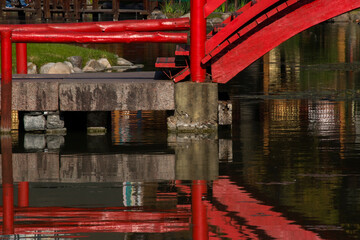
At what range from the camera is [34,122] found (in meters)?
13.0

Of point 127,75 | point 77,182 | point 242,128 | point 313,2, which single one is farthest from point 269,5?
point 77,182

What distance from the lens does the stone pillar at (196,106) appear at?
12641 millimetres

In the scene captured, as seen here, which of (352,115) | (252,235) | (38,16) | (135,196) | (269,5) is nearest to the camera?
(252,235)

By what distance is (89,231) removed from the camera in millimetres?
6938

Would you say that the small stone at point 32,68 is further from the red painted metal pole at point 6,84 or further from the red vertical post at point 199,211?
the red vertical post at point 199,211

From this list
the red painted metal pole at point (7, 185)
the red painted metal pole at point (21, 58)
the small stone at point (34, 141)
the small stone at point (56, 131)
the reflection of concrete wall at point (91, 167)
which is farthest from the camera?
the red painted metal pole at point (21, 58)

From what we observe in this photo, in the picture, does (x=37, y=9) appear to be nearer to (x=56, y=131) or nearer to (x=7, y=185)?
(x=56, y=131)

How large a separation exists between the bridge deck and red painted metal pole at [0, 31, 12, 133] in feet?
0.39

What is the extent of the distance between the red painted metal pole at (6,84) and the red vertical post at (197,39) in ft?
7.98

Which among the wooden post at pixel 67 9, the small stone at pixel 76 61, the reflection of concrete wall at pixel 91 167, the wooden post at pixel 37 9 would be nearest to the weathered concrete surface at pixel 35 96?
the reflection of concrete wall at pixel 91 167

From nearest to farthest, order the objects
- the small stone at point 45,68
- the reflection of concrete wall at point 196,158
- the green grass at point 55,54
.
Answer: the reflection of concrete wall at point 196,158, the small stone at point 45,68, the green grass at point 55,54

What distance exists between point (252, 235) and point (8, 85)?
671 centimetres

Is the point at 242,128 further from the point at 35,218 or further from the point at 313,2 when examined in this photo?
the point at 35,218

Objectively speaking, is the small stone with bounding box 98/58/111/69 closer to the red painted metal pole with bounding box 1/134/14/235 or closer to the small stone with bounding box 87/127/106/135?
the small stone with bounding box 87/127/106/135
